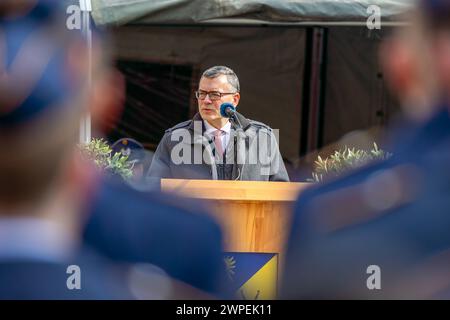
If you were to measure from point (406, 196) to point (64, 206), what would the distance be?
543 millimetres

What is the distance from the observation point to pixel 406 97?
1458 millimetres

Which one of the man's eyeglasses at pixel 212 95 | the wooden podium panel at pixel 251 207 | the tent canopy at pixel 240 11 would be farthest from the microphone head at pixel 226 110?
the tent canopy at pixel 240 11

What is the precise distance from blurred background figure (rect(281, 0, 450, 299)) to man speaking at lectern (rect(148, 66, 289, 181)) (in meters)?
2.56

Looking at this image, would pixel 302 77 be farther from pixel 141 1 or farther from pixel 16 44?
pixel 16 44

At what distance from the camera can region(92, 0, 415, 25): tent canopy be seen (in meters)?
6.11

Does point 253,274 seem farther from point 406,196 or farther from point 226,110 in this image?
point 226,110

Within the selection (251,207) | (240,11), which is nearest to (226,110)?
(251,207)

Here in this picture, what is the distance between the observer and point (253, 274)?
267cm

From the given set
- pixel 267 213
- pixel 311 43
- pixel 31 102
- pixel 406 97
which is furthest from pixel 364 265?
pixel 311 43

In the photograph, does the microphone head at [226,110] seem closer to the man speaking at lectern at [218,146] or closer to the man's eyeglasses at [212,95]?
the man speaking at lectern at [218,146]

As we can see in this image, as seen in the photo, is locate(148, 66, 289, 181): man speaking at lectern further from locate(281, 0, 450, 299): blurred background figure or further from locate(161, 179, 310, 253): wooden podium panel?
locate(281, 0, 450, 299): blurred background figure

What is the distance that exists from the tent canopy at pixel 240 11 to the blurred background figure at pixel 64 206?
468cm

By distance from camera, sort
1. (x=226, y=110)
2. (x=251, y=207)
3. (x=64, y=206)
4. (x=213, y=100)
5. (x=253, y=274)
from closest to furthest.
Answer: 1. (x=64, y=206)
2. (x=253, y=274)
3. (x=251, y=207)
4. (x=226, y=110)
5. (x=213, y=100)

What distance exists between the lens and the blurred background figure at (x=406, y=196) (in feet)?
4.54
